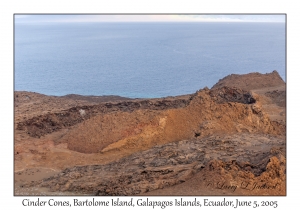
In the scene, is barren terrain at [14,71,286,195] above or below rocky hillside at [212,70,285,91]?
below

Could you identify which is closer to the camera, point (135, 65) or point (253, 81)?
point (253, 81)

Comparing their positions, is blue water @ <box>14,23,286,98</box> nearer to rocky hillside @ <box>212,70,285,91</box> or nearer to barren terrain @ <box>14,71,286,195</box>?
rocky hillside @ <box>212,70,285,91</box>

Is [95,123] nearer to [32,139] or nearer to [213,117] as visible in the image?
[32,139]

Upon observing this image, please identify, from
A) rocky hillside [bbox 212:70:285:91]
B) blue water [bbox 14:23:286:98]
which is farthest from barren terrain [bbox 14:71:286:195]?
blue water [bbox 14:23:286:98]

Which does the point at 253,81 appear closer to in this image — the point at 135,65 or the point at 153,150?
the point at 153,150

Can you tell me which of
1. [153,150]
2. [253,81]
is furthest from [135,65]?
[153,150]

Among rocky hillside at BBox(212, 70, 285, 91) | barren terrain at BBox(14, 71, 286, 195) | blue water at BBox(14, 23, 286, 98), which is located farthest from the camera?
blue water at BBox(14, 23, 286, 98)

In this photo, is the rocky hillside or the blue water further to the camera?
the blue water

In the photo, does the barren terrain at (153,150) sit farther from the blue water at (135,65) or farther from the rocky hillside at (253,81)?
the blue water at (135,65)

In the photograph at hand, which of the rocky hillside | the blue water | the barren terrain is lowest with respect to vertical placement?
the barren terrain
